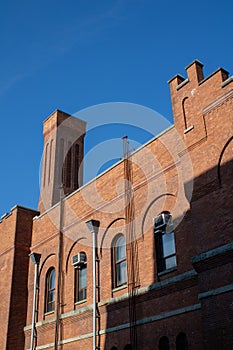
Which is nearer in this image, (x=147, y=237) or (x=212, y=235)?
(x=212, y=235)

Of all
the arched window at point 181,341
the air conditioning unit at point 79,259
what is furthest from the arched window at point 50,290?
the arched window at point 181,341

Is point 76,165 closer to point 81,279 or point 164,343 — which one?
point 81,279

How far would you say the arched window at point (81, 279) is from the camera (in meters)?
19.2

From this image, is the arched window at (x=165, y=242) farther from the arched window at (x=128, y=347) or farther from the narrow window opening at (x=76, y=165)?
the narrow window opening at (x=76, y=165)

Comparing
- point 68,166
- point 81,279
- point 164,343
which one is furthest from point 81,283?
point 68,166

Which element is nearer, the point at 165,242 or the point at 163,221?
the point at 163,221

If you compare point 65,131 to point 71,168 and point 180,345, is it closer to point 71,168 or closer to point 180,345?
point 71,168

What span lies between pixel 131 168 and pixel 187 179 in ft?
13.3

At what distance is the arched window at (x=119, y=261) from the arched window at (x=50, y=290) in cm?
443

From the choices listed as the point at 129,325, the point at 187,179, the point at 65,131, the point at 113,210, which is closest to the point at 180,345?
the point at 129,325

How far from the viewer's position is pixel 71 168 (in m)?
29.8

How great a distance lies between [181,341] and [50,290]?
8.76 meters

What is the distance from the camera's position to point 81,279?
19609mm

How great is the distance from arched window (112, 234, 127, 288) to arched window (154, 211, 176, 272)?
6.25ft
